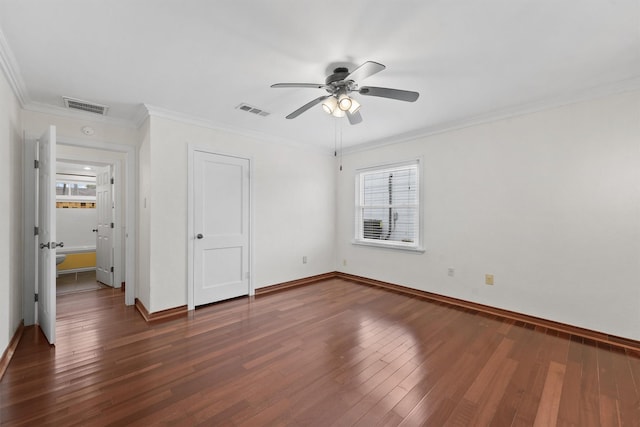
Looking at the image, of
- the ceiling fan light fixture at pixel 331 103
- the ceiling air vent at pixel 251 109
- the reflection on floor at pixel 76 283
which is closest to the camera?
the ceiling fan light fixture at pixel 331 103

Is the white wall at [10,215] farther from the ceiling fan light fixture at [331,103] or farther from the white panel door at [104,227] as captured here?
the ceiling fan light fixture at [331,103]

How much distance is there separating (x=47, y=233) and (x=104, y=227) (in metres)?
2.62

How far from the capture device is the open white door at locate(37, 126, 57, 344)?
2527 millimetres

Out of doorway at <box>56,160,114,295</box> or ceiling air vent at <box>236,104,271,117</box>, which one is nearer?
ceiling air vent at <box>236,104,271,117</box>

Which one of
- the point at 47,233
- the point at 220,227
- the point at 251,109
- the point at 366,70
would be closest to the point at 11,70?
the point at 47,233

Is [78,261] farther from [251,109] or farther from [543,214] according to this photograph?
[543,214]

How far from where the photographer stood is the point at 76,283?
4902 mm

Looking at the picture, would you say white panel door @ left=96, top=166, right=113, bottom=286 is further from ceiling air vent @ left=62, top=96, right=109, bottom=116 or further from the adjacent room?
ceiling air vent @ left=62, top=96, right=109, bottom=116

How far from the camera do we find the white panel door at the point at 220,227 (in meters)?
3.59

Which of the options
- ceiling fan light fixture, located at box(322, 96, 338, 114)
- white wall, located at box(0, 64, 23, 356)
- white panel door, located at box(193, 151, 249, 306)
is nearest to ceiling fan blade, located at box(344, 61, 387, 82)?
ceiling fan light fixture, located at box(322, 96, 338, 114)

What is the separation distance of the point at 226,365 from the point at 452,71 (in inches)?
126

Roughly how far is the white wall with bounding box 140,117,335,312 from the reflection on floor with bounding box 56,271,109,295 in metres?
2.10

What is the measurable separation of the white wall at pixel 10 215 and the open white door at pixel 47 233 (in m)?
0.16

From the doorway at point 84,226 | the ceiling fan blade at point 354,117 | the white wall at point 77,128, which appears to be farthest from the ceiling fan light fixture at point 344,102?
the doorway at point 84,226
